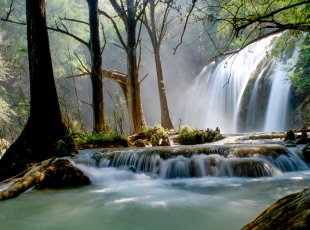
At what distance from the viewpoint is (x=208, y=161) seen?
7418 mm

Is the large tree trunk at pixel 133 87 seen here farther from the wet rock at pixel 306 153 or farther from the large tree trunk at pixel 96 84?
the wet rock at pixel 306 153

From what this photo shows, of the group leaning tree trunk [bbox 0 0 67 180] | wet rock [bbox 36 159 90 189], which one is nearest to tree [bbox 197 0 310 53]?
wet rock [bbox 36 159 90 189]

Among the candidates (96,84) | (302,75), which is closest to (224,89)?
(302,75)

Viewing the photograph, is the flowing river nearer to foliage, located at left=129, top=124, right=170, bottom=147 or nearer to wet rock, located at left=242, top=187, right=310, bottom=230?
wet rock, located at left=242, top=187, right=310, bottom=230

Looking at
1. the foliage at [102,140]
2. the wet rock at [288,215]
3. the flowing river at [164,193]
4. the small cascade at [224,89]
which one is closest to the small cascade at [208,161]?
the flowing river at [164,193]

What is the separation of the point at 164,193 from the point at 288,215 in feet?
14.3

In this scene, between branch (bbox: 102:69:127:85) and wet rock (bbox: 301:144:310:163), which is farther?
branch (bbox: 102:69:127:85)

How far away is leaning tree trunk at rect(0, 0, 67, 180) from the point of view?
312 inches

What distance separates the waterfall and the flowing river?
11.6m

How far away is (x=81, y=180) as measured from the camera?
6.95 m

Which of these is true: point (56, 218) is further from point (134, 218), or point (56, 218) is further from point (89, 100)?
point (89, 100)

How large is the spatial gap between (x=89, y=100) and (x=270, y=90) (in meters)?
27.8

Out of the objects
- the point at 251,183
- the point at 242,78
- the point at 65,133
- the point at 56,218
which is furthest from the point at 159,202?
the point at 242,78

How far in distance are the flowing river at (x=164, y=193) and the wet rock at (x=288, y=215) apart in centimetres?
208
